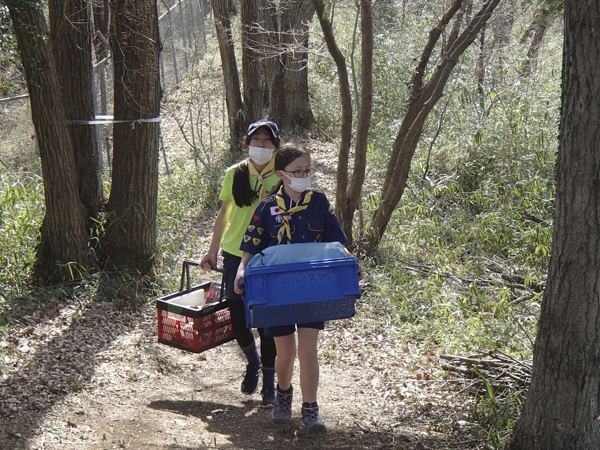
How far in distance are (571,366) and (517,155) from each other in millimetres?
8053

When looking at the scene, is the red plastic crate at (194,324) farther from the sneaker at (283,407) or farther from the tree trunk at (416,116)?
the tree trunk at (416,116)

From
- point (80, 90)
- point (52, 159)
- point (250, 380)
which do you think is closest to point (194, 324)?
point (250, 380)

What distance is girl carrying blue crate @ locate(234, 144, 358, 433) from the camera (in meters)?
4.07

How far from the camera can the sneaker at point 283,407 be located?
444 cm

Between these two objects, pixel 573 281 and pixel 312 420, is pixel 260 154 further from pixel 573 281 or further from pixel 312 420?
pixel 573 281

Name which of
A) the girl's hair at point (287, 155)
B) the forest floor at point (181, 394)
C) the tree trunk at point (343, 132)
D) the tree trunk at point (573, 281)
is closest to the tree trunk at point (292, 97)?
the tree trunk at point (343, 132)

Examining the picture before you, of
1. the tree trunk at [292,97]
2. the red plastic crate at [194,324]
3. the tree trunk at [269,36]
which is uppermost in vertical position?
the tree trunk at [269,36]

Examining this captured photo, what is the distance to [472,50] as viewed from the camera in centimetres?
1429

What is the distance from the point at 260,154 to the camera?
4.59 meters

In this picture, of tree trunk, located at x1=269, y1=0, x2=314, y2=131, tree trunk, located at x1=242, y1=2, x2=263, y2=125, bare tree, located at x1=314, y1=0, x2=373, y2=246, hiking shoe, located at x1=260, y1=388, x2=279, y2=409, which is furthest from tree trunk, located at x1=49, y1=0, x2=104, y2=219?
tree trunk, located at x1=269, y1=0, x2=314, y2=131

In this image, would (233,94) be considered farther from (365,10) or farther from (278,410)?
(278,410)

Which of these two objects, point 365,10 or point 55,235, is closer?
point 55,235

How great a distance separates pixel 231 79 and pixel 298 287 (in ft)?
35.6

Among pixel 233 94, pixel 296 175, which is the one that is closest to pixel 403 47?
pixel 233 94
